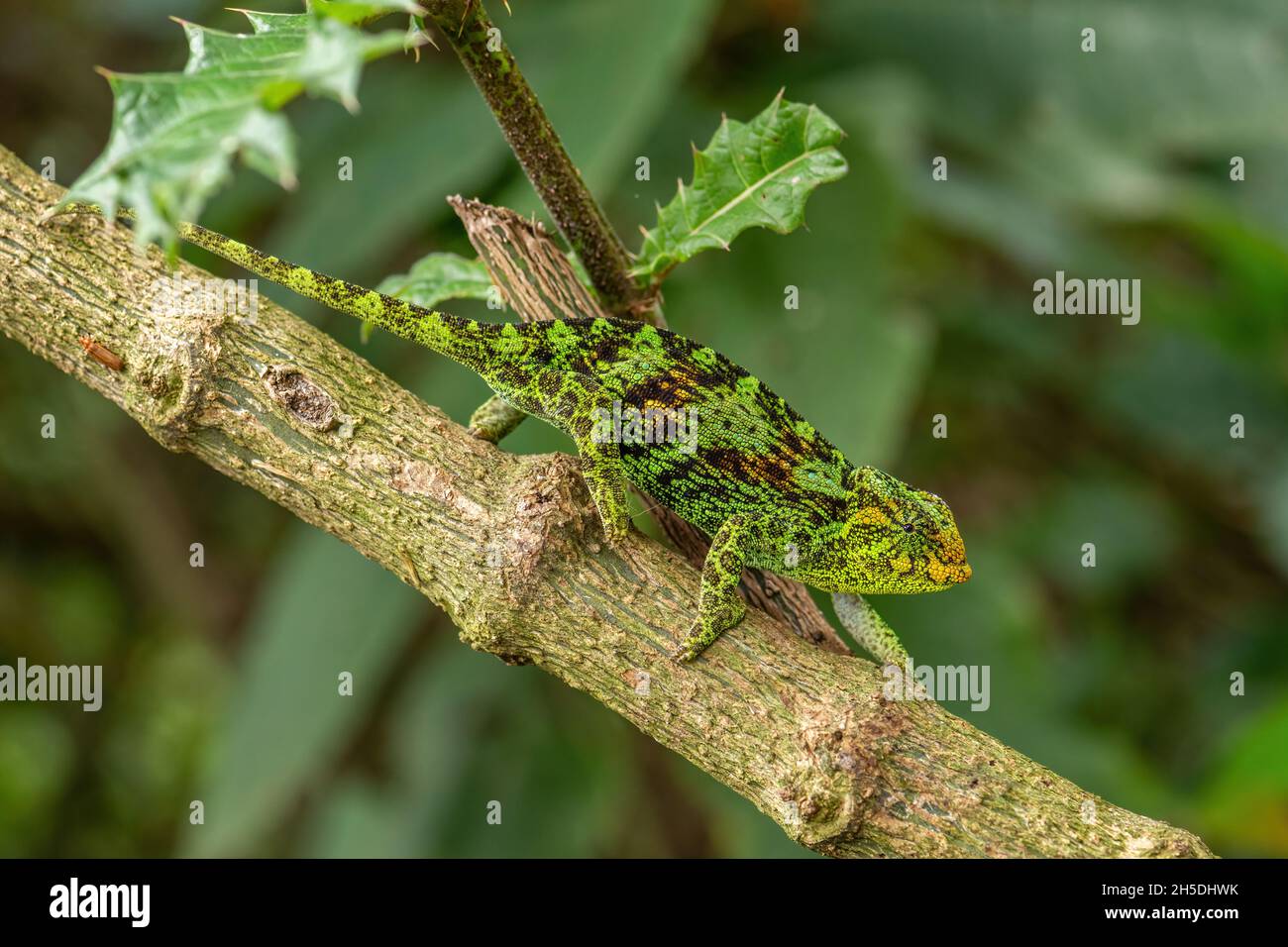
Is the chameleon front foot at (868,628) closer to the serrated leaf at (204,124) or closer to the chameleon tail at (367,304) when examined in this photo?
the chameleon tail at (367,304)

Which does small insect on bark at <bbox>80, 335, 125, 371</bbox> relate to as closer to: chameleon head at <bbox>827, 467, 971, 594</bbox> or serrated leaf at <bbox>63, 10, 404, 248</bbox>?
serrated leaf at <bbox>63, 10, 404, 248</bbox>

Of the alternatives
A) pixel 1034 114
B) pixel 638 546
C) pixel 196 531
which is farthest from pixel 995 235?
pixel 196 531

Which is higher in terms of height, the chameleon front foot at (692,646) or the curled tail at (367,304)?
the curled tail at (367,304)

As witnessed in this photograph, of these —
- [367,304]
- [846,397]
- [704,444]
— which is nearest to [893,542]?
[704,444]

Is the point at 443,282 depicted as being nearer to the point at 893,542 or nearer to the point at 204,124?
the point at 204,124

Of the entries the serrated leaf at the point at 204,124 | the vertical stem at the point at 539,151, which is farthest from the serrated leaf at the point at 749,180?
the serrated leaf at the point at 204,124

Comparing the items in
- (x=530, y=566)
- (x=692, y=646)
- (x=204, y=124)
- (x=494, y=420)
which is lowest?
(x=692, y=646)
